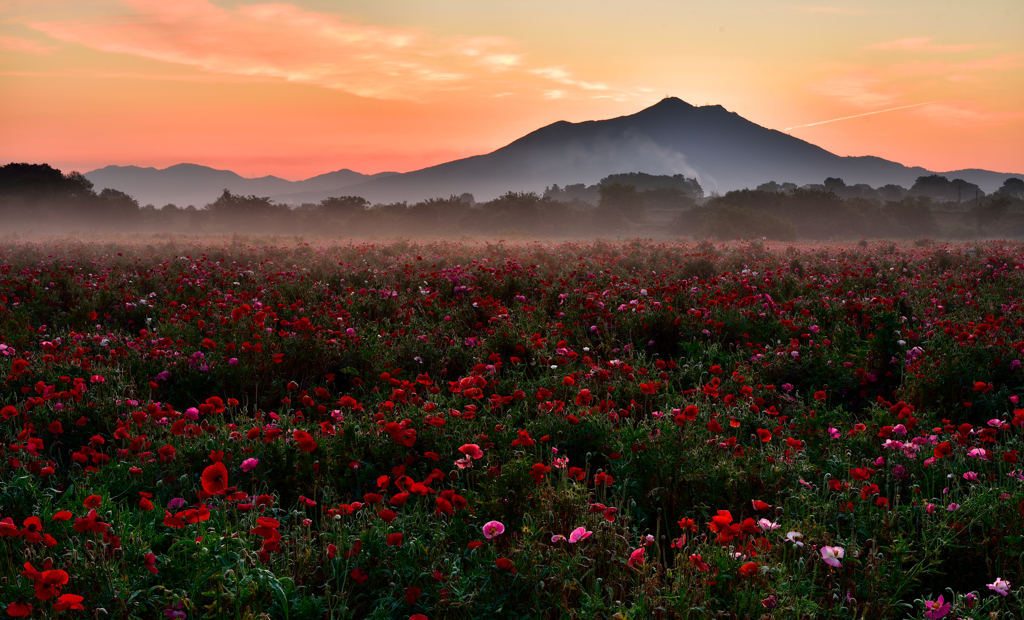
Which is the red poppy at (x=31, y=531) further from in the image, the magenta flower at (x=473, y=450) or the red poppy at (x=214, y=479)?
the magenta flower at (x=473, y=450)

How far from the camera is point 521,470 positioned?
2.75m

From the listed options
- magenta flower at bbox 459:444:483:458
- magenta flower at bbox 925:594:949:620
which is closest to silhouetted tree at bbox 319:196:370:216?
magenta flower at bbox 459:444:483:458

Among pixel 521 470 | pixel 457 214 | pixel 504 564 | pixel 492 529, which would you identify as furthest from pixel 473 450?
pixel 457 214

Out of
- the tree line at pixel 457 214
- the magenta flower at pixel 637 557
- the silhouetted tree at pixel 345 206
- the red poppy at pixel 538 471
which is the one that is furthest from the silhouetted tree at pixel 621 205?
the magenta flower at pixel 637 557

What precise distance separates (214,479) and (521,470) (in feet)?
4.30

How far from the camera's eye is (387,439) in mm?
3641

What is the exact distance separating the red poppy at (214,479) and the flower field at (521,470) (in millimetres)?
11

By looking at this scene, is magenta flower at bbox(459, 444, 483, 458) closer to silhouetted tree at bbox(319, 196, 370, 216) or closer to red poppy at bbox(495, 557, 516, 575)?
red poppy at bbox(495, 557, 516, 575)

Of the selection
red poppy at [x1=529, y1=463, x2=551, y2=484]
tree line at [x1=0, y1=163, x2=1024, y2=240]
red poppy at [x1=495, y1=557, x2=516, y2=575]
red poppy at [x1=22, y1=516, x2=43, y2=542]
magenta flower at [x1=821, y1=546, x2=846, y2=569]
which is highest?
tree line at [x1=0, y1=163, x2=1024, y2=240]

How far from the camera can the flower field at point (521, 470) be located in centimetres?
223

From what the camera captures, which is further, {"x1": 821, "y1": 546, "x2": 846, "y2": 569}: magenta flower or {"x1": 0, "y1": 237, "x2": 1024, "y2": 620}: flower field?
{"x1": 0, "y1": 237, "x2": 1024, "y2": 620}: flower field

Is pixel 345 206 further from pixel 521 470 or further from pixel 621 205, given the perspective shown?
pixel 521 470

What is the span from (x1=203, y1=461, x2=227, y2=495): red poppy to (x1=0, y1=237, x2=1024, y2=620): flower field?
11mm

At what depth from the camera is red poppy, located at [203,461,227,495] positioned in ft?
7.47
